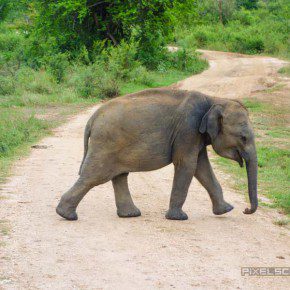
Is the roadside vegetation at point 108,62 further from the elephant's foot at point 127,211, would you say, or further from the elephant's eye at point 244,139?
the elephant's foot at point 127,211

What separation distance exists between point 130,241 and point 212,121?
1654mm

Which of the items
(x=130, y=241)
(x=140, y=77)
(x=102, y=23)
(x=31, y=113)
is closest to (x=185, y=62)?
(x=102, y=23)

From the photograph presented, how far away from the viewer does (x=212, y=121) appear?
7105 mm

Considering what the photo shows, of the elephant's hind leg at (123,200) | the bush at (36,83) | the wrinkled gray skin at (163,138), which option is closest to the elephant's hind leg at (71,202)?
the wrinkled gray skin at (163,138)

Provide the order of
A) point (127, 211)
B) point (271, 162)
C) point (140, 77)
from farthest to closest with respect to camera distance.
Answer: point (140, 77), point (271, 162), point (127, 211)

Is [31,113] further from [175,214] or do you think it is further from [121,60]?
[175,214]

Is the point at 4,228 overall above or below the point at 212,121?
A: below

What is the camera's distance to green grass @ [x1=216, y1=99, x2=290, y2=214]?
9469mm

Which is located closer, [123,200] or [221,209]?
[123,200]

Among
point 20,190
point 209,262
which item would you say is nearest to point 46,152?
point 20,190

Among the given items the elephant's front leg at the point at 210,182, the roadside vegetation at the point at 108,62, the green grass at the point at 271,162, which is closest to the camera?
the elephant's front leg at the point at 210,182

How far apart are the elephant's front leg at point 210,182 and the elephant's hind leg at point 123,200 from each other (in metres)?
0.85

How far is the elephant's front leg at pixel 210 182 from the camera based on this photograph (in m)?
7.64

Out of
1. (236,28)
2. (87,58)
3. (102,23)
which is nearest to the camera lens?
(87,58)
